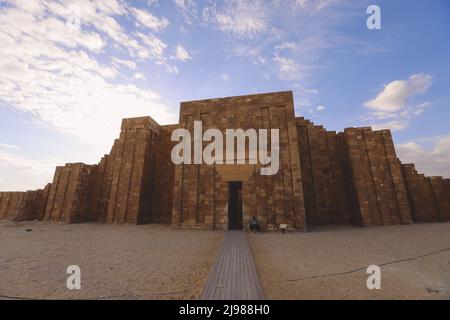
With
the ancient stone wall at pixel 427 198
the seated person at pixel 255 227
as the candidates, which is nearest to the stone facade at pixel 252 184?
the ancient stone wall at pixel 427 198

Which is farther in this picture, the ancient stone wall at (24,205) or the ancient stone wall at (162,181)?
the ancient stone wall at (24,205)

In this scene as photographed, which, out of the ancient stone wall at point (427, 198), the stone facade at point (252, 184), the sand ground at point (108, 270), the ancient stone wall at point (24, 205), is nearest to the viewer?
the sand ground at point (108, 270)

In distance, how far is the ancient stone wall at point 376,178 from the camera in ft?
46.2

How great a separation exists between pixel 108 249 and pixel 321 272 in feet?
25.4

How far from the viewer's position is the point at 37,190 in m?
19.9

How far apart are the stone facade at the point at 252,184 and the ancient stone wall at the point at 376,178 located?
0.07 m

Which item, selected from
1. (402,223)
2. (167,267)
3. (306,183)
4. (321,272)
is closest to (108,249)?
(167,267)

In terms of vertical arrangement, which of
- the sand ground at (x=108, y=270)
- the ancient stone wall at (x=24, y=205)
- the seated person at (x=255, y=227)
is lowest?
the sand ground at (x=108, y=270)

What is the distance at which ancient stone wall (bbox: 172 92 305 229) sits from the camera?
1324 centimetres

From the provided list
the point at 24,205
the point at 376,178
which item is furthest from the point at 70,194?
the point at 376,178

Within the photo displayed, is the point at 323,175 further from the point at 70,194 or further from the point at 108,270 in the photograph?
the point at 70,194

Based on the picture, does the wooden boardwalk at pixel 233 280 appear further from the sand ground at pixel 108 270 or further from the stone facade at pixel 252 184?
the stone facade at pixel 252 184

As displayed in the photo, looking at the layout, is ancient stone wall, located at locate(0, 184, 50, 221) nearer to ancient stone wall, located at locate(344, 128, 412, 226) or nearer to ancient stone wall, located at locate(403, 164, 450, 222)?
ancient stone wall, located at locate(344, 128, 412, 226)
